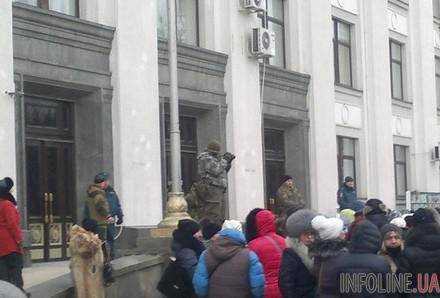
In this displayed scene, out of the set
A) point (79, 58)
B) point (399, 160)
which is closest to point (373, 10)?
point (399, 160)

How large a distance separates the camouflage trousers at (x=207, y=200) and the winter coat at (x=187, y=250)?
19.5ft

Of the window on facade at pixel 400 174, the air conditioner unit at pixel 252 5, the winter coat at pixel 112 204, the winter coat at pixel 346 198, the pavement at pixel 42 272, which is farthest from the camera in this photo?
the window on facade at pixel 400 174

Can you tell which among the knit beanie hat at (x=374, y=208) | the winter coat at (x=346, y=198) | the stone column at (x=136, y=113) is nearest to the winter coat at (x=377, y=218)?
the knit beanie hat at (x=374, y=208)

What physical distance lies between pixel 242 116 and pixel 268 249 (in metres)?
13.7

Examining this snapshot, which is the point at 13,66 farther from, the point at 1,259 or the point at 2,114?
the point at 1,259

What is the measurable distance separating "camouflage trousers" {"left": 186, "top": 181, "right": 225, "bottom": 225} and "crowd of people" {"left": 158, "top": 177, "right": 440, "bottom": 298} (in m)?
6.35

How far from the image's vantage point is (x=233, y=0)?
2142 cm

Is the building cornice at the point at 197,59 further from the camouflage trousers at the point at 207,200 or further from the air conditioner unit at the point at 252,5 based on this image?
the camouflage trousers at the point at 207,200

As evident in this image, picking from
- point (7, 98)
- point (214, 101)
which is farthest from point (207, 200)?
point (214, 101)

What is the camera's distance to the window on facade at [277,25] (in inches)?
944

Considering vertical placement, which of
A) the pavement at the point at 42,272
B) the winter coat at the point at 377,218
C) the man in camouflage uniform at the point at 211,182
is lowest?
the pavement at the point at 42,272

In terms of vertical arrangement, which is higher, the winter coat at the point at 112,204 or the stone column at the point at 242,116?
the stone column at the point at 242,116

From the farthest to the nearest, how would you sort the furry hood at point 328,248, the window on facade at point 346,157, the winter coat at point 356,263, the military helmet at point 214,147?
the window on facade at point 346,157 < the military helmet at point 214,147 < the furry hood at point 328,248 < the winter coat at point 356,263

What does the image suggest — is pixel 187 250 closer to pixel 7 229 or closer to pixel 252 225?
pixel 252 225
